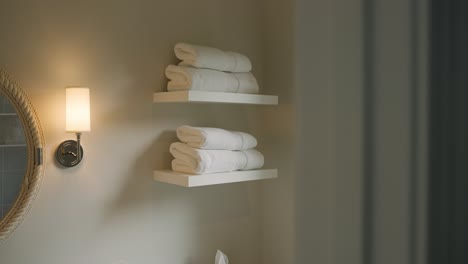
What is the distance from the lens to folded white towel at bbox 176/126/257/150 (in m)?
1.89

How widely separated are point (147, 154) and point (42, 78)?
21.8 inches

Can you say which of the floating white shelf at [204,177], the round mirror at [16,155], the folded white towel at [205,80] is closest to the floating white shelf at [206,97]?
the folded white towel at [205,80]

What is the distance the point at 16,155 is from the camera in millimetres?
1690

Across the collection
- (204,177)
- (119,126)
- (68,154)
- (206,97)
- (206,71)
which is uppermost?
(206,71)

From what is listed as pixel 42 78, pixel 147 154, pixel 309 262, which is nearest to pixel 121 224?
pixel 147 154

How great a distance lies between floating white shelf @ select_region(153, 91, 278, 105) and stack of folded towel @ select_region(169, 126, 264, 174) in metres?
0.13

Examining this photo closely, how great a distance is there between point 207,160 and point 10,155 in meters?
0.75

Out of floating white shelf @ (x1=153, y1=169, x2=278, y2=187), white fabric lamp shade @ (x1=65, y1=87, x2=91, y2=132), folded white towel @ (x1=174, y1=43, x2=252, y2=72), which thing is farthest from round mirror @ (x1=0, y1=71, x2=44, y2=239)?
folded white towel @ (x1=174, y1=43, x2=252, y2=72)

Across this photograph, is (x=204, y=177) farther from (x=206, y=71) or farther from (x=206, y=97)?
(x=206, y=71)

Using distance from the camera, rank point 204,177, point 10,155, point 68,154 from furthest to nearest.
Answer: point 204,177, point 68,154, point 10,155

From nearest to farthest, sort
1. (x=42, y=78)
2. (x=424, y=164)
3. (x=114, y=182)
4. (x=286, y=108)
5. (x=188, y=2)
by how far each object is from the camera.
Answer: (x=424, y=164) → (x=42, y=78) → (x=114, y=182) → (x=188, y=2) → (x=286, y=108)

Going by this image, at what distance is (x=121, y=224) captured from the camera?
1951mm

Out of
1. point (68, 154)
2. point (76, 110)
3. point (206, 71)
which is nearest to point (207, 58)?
point (206, 71)

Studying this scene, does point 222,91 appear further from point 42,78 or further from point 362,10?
point 362,10
